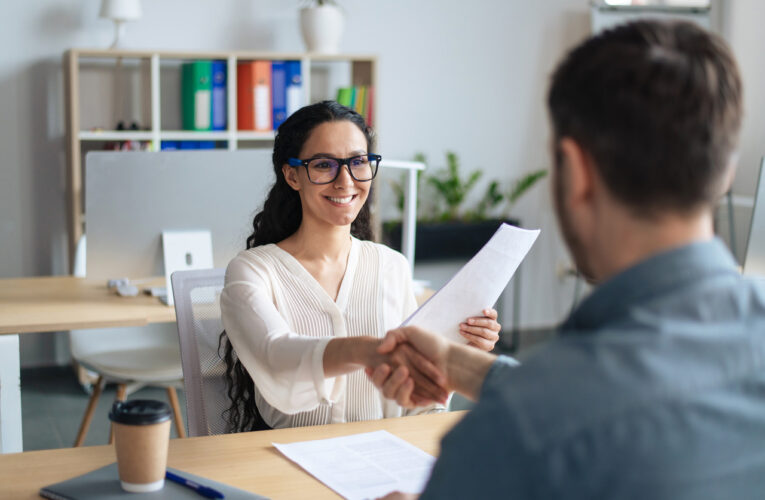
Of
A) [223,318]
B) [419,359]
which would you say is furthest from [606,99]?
[223,318]

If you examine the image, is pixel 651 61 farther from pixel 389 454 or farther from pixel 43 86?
pixel 43 86

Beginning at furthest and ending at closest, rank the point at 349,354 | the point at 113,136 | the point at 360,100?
the point at 360,100, the point at 113,136, the point at 349,354

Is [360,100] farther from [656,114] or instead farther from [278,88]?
[656,114]

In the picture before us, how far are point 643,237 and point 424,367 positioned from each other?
0.64 metres

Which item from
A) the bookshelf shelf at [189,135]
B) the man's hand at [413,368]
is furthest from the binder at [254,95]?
the man's hand at [413,368]

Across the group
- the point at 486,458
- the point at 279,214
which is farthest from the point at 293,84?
the point at 486,458

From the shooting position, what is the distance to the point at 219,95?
4.30 meters

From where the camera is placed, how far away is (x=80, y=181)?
4.09 metres

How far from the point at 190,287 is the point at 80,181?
2534mm

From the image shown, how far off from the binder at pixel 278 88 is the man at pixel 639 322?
3.65 metres

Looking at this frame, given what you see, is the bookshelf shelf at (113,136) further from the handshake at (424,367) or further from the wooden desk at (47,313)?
the handshake at (424,367)

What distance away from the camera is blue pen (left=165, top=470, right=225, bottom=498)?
1.20 metres

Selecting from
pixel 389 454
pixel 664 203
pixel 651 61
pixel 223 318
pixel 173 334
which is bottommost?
pixel 173 334

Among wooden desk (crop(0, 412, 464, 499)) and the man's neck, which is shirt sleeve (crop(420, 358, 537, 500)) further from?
wooden desk (crop(0, 412, 464, 499))
